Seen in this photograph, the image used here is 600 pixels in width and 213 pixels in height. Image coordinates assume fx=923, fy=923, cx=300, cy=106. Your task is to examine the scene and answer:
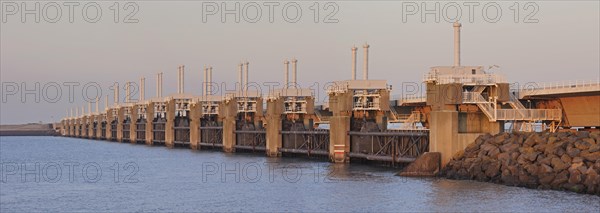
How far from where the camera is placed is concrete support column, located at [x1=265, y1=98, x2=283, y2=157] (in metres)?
88.3

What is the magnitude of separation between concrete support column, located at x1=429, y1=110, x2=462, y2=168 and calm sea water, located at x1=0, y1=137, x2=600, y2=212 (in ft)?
8.69

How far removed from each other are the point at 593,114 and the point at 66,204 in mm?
30816

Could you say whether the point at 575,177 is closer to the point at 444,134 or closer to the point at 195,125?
the point at 444,134

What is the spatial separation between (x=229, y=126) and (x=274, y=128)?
600 inches

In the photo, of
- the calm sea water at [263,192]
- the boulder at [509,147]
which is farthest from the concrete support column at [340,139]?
the boulder at [509,147]

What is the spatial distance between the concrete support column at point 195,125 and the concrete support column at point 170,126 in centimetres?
986

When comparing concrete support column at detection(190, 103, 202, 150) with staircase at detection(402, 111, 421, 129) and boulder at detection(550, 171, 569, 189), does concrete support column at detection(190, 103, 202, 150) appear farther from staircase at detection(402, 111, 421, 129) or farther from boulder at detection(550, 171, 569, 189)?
boulder at detection(550, 171, 569, 189)

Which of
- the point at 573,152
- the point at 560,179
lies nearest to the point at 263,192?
the point at 560,179

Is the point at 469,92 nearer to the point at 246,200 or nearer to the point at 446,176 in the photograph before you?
the point at 446,176

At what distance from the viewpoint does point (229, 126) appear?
4048 inches

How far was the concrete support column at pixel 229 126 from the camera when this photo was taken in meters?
102

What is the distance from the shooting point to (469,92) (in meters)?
56.3

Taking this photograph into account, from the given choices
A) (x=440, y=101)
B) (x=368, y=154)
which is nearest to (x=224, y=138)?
(x=368, y=154)

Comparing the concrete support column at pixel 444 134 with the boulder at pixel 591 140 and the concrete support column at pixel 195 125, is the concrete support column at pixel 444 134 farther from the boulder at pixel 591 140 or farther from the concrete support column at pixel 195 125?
the concrete support column at pixel 195 125
